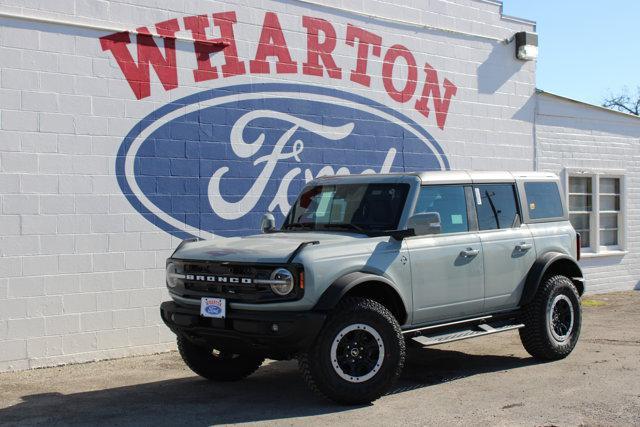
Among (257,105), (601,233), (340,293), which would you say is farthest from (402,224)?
(601,233)

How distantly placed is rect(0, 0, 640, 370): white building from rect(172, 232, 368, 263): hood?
218 cm

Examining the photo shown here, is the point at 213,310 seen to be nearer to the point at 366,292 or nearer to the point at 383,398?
the point at 366,292

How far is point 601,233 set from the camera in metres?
15.8

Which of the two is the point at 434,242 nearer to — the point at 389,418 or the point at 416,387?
the point at 416,387

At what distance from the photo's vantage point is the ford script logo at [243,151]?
9.78 m

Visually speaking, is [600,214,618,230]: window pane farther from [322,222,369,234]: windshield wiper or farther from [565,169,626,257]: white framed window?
[322,222,369,234]: windshield wiper

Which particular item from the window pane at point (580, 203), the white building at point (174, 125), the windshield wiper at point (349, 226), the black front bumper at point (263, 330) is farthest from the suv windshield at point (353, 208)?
the window pane at point (580, 203)

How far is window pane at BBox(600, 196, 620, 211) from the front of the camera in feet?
52.1

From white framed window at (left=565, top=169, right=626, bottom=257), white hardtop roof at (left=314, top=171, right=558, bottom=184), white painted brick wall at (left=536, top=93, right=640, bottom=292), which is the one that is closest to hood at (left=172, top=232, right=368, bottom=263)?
white hardtop roof at (left=314, top=171, right=558, bottom=184)

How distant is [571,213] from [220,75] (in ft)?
25.1

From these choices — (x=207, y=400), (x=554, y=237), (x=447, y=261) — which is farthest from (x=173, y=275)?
(x=554, y=237)

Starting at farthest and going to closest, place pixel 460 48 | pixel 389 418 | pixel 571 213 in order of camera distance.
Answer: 1. pixel 571 213
2. pixel 460 48
3. pixel 389 418

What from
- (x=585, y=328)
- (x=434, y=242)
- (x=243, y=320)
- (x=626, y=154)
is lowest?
(x=585, y=328)

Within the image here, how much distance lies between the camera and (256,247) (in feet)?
23.1
